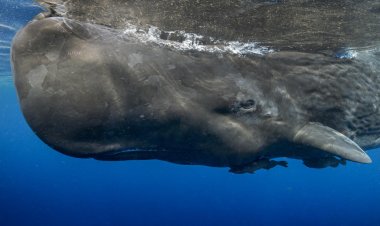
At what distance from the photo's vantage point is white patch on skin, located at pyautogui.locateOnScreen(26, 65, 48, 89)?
384 cm

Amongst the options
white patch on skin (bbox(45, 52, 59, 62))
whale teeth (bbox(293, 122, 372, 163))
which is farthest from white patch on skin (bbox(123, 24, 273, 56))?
white patch on skin (bbox(45, 52, 59, 62))

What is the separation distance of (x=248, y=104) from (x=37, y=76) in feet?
10.9

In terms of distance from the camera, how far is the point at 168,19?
7672 mm

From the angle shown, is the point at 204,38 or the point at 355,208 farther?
the point at 355,208

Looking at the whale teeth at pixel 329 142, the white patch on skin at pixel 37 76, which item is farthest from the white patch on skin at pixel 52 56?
the whale teeth at pixel 329 142

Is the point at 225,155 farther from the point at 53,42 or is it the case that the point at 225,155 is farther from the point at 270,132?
the point at 53,42

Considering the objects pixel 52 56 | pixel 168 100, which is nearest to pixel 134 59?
pixel 168 100

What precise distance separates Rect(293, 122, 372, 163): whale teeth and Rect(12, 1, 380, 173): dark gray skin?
0.02 m

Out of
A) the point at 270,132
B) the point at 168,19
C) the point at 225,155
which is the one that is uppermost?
the point at 168,19

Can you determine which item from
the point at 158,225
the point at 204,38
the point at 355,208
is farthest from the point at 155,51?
the point at 355,208

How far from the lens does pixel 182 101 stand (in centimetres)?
500

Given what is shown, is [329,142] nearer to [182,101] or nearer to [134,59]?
[182,101]

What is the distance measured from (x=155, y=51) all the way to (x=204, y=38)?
340 centimetres

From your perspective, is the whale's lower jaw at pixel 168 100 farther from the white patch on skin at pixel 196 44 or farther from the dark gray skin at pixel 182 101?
the white patch on skin at pixel 196 44
